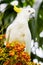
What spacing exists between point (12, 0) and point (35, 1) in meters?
0.19

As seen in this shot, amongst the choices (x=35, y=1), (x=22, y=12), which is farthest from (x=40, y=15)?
(x=22, y=12)

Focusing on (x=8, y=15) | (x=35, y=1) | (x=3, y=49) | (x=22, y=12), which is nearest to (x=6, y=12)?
(x=8, y=15)

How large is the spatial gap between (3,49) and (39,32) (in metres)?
0.91

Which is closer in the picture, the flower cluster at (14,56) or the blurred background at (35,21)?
the flower cluster at (14,56)

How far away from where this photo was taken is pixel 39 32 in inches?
92.7

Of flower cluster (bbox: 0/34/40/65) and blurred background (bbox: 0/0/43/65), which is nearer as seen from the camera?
flower cluster (bbox: 0/34/40/65)

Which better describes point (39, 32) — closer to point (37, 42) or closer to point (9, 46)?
point (37, 42)

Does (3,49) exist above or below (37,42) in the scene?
above

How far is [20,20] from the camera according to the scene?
1.93 meters

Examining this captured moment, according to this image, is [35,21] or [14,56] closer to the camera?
[14,56]

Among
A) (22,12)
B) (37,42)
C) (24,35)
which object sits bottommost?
(37,42)

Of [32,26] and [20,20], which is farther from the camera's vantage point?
[32,26]

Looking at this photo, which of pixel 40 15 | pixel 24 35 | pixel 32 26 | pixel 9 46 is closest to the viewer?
pixel 9 46

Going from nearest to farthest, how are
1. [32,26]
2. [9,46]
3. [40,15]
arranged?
[9,46] → [32,26] → [40,15]
